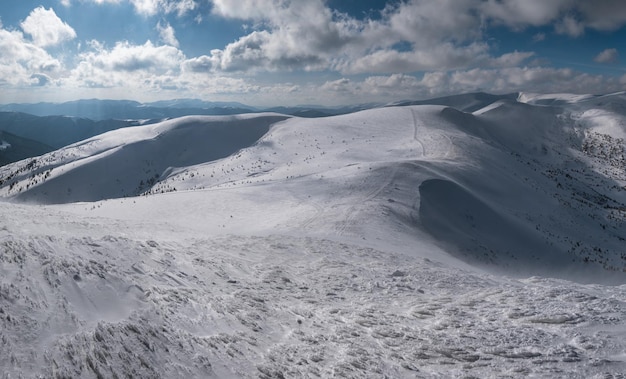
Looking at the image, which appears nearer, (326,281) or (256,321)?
(256,321)

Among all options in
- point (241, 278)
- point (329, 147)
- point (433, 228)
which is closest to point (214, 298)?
point (241, 278)

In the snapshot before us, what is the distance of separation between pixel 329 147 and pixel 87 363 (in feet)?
157

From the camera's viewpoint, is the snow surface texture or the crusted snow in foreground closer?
the crusted snow in foreground

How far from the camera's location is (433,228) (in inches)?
861

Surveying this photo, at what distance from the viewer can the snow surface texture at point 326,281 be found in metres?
6.09

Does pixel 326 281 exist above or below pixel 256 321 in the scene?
below

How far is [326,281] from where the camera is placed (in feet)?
39.6

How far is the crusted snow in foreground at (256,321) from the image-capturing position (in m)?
5.61

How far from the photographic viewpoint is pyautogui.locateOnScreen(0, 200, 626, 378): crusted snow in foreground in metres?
5.61

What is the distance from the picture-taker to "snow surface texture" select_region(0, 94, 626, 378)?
6086mm

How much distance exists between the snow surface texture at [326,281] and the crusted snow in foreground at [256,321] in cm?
4

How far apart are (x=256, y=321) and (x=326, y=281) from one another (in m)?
4.30

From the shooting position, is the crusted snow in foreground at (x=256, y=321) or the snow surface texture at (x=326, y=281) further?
the snow surface texture at (x=326, y=281)

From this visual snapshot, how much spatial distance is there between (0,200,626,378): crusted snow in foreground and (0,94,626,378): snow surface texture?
0.04 meters
